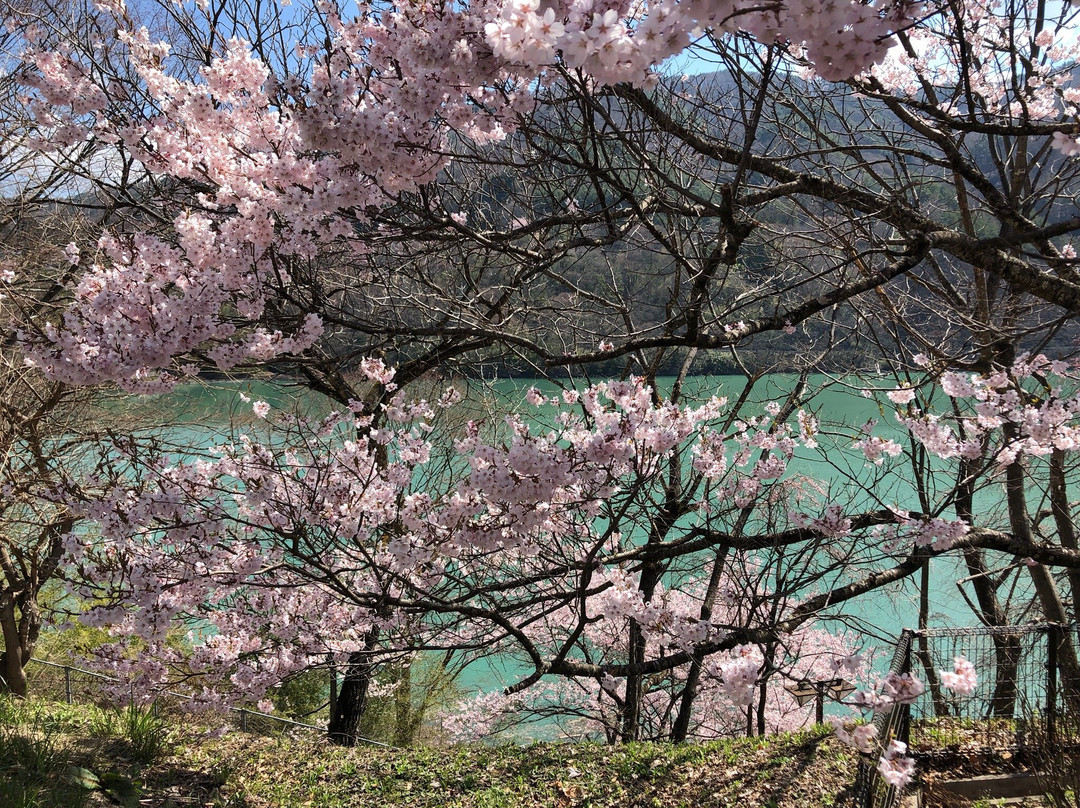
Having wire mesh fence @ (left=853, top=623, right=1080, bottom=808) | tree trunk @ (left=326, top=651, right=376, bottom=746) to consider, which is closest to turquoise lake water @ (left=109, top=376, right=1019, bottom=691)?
wire mesh fence @ (left=853, top=623, right=1080, bottom=808)

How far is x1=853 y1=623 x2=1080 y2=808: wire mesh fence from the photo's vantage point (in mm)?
3379

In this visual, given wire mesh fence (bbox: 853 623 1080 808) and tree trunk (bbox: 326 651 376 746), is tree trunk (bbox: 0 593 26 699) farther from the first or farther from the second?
Result: wire mesh fence (bbox: 853 623 1080 808)

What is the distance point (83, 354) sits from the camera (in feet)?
9.27

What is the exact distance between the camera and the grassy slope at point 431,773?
13.1 feet

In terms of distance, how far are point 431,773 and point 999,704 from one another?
3.85 m

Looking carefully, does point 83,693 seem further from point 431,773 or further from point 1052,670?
point 1052,670

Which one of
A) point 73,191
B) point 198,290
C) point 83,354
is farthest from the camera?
point 73,191

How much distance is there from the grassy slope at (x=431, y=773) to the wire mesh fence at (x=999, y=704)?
0.64 meters

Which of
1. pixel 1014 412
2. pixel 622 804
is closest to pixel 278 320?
pixel 622 804

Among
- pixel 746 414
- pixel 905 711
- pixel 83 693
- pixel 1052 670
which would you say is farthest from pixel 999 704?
pixel 83 693

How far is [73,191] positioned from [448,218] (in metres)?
7.26

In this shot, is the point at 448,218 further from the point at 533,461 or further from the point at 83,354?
the point at 83,354

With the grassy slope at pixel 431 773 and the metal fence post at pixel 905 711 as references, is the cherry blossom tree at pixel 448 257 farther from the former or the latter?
the grassy slope at pixel 431 773

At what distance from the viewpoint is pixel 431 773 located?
4.84 m
